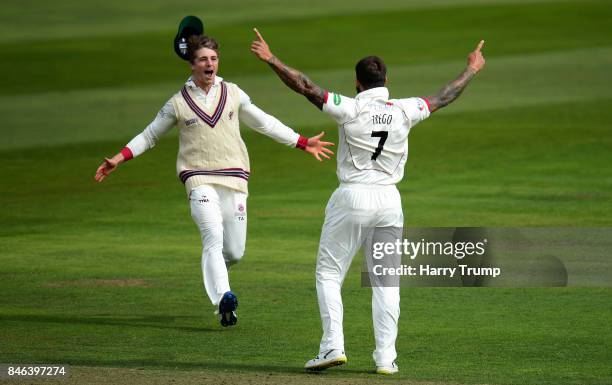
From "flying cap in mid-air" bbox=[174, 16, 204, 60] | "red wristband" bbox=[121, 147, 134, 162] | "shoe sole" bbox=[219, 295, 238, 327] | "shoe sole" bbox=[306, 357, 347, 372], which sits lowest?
"shoe sole" bbox=[306, 357, 347, 372]

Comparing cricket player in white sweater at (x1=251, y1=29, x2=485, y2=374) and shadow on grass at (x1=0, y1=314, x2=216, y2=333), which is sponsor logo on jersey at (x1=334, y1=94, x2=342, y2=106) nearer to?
cricket player in white sweater at (x1=251, y1=29, x2=485, y2=374)

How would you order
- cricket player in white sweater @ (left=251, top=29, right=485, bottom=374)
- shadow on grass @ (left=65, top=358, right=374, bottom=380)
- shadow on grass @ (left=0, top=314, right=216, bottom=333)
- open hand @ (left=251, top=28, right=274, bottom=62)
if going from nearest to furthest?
cricket player in white sweater @ (left=251, top=29, right=485, bottom=374)
shadow on grass @ (left=65, top=358, right=374, bottom=380)
open hand @ (left=251, top=28, right=274, bottom=62)
shadow on grass @ (left=0, top=314, right=216, bottom=333)

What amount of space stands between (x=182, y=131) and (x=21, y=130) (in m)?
13.5

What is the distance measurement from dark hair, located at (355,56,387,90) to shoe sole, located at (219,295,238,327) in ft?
7.49

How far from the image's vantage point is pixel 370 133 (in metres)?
9.30

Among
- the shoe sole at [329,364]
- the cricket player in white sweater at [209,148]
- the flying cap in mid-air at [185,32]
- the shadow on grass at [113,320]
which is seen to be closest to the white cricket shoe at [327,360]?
the shoe sole at [329,364]

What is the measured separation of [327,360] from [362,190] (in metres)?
1.18

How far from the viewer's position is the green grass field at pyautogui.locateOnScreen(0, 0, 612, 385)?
33.4ft

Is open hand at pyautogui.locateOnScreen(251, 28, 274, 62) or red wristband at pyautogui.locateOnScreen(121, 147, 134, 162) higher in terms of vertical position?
open hand at pyautogui.locateOnScreen(251, 28, 274, 62)

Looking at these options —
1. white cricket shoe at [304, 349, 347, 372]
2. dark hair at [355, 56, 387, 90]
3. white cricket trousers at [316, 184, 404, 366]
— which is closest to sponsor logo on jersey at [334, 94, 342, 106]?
dark hair at [355, 56, 387, 90]

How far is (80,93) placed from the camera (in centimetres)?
2766

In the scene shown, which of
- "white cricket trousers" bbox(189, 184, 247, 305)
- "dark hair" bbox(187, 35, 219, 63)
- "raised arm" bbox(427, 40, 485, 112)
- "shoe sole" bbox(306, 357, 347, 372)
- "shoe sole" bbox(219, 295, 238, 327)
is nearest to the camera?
"shoe sole" bbox(306, 357, 347, 372)

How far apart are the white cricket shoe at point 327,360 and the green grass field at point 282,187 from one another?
0.41 feet

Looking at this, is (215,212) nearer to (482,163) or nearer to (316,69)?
(482,163)
